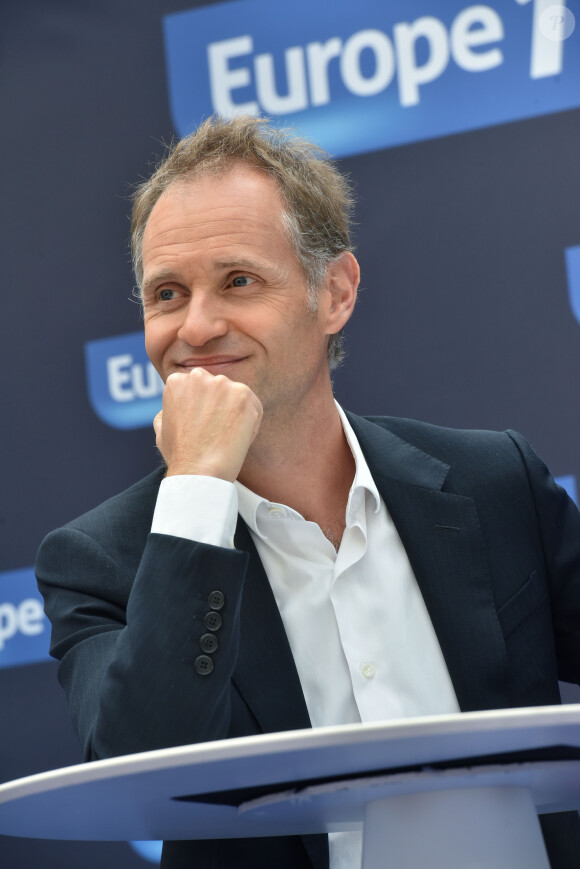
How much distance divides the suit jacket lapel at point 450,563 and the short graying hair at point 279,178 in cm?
40

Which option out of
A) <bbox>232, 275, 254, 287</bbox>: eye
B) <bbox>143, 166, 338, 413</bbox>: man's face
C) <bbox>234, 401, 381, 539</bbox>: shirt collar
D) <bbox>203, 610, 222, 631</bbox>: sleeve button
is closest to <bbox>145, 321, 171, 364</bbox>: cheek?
<bbox>143, 166, 338, 413</bbox>: man's face

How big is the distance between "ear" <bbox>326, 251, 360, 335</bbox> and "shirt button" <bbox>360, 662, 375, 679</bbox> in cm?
78

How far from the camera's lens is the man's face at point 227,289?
196 centimetres

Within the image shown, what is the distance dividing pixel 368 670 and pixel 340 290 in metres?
0.92

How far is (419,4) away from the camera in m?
2.78

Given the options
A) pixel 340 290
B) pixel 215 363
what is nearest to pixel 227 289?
pixel 215 363

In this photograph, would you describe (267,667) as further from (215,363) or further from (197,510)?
(215,363)

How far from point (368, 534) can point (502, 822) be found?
3.38 ft

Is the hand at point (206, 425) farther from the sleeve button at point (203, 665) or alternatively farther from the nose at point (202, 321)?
the sleeve button at point (203, 665)

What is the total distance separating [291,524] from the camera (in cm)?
192

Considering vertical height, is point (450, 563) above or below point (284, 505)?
below

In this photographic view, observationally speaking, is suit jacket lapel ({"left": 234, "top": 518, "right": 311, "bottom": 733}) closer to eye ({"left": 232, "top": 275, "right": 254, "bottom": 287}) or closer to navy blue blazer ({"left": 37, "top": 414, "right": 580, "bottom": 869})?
navy blue blazer ({"left": 37, "top": 414, "right": 580, "bottom": 869})

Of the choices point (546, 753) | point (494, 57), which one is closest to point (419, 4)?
point (494, 57)

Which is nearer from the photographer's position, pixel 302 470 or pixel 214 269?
pixel 214 269
